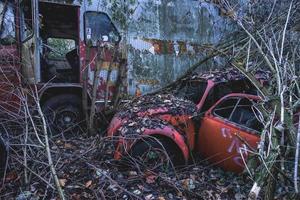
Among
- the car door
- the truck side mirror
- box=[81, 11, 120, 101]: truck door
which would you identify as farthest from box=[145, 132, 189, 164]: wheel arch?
the truck side mirror

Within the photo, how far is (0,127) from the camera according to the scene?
19.7ft

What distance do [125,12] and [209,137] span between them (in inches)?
150

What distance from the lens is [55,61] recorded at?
31.4 ft

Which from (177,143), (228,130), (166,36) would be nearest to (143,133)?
(177,143)

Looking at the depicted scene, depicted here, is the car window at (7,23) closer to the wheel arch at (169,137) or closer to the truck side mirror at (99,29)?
the truck side mirror at (99,29)

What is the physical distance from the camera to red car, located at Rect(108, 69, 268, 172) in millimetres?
5895

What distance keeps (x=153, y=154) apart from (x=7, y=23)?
3802 millimetres

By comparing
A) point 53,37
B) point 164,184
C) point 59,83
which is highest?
point 53,37

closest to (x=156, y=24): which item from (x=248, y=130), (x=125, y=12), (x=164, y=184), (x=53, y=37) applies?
(x=125, y=12)

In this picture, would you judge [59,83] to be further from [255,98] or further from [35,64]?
[255,98]

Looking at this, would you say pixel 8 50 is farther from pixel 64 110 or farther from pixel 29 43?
pixel 64 110

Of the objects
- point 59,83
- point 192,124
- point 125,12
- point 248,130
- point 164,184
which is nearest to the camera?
point 164,184

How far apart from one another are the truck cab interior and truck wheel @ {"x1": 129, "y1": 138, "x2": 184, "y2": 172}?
10.3 feet

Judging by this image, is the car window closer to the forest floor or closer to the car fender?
the forest floor
